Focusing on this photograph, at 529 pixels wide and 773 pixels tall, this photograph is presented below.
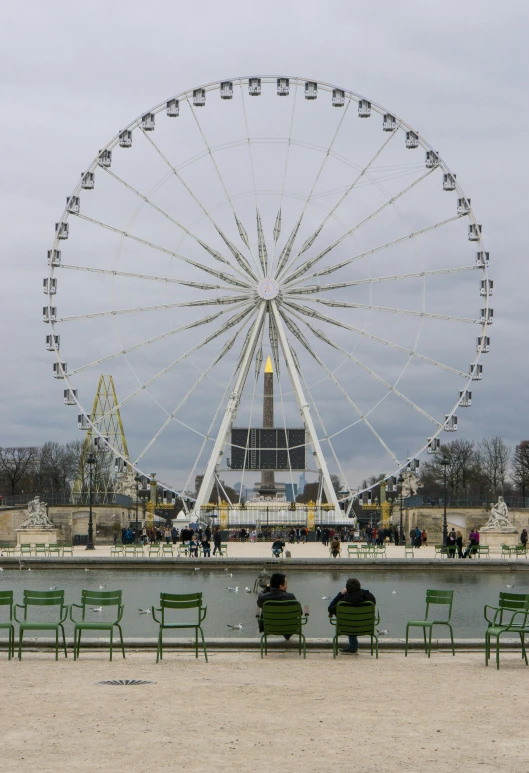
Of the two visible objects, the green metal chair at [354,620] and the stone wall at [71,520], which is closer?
the green metal chair at [354,620]

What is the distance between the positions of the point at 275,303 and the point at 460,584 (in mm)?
A: 22499

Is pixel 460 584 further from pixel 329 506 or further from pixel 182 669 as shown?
pixel 329 506

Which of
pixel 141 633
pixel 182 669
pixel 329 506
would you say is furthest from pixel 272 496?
pixel 182 669

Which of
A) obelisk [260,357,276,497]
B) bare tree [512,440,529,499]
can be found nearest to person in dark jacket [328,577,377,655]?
obelisk [260,357,276,497]

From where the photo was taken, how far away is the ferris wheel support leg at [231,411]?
1876 inches

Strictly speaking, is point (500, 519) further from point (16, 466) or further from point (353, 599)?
point (16, 466)

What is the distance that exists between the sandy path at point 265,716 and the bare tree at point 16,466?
79.0 metres

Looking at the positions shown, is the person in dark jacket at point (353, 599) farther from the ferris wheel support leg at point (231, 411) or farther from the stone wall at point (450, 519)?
the stone wall at point (450, 519)

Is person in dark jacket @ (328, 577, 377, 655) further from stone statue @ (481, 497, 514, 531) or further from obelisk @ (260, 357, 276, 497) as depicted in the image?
obelisk @ (260, 357, 276, 497)

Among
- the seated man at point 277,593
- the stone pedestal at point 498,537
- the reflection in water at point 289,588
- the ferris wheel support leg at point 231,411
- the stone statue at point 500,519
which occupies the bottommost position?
the reflection in water at point 289,588

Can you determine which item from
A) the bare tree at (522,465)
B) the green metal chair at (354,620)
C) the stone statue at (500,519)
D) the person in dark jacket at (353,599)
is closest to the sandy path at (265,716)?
the green metal chair at (354,620)

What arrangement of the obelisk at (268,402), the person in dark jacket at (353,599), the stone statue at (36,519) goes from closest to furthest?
the person in dark jacket at (353,599) < the stone statue at (36,519) < the obelisk at (268,402)

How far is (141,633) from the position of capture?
16766 mm

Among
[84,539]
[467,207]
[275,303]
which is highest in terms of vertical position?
[467,207]
